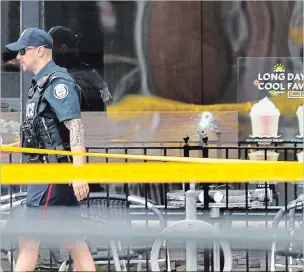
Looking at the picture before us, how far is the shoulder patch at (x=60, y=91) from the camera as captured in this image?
5.73 metres

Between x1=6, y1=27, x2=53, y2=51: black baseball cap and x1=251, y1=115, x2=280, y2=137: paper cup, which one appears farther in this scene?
x1=251, y1=115, x2=280, y2=137: paper cup

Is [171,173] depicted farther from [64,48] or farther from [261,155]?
[64,48]

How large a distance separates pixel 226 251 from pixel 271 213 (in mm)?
2464

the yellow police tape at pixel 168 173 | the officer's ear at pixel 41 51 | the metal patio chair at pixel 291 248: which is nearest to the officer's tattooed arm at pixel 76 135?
the officer's ear at pixel 41 51

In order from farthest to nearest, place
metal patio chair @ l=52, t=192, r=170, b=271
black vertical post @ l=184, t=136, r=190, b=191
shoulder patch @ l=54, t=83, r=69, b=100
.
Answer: black vertical post @ l=184, t=136, r=190, b=191 < metal patio chair @ l=52, t=192, r=170, b=271 < shoulder patch @ l=54, t=83, r=69, b=100

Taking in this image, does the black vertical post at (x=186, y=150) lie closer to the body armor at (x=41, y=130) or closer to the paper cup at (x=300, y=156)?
the paper cup at (x=300, y=156)

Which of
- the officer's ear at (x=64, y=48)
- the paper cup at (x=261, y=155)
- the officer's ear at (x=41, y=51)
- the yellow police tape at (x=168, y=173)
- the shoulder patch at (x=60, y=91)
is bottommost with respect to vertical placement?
the paper cup at (x=261, y=155)

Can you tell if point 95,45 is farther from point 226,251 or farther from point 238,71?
point 226,251

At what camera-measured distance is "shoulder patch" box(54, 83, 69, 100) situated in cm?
573

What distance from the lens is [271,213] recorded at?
8203 millimetres

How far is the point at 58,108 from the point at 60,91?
0.39 feet

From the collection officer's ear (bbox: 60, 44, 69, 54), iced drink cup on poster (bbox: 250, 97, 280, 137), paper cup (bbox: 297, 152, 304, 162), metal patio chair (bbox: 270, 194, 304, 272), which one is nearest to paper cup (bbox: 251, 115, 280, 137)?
iced drink cup on poster (bbox: 250, 97, 280, 137)

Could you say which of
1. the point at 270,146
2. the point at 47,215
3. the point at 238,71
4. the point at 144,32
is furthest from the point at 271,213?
the point at 47,215

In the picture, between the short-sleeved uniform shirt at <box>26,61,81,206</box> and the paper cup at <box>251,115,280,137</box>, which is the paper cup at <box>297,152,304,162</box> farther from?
the short-sleeved uniform shirt at <box>26,61,81,206</box>
